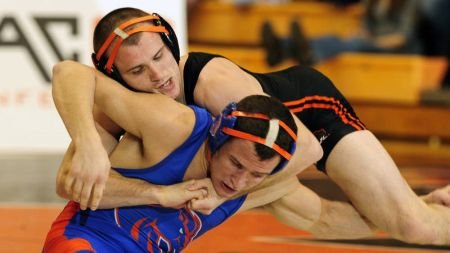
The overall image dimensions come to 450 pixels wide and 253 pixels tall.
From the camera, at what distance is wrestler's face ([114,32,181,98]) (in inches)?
136

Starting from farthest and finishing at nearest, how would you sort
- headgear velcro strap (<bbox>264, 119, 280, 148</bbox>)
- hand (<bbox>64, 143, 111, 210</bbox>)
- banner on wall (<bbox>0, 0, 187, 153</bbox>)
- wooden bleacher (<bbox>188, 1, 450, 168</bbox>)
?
1. wooden bleacher (<bbox>188, 1, 450, 168</bbox>)
2. banner on wall (<bbox>0, 0, 187, 153</bbox>)
3. headgear velcro strap (<bbox>264, 119, 280, 148</bbox>)
4. hand (<bbox>64, 143, 111, 210</bbox>)

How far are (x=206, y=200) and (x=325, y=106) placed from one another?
2.93 feet

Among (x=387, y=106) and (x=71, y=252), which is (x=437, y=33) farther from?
(x=71, y=252)

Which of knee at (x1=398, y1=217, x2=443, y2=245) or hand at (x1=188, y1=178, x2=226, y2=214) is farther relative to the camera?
knee at (x1=398, y1=217, x2=443, y2=245)

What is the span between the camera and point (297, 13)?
908 centimetres

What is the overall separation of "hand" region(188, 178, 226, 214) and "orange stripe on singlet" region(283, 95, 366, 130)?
2.26 ft

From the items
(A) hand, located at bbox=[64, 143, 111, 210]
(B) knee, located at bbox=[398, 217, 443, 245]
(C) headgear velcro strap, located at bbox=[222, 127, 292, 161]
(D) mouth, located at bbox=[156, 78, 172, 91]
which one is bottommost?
(B) knee, located at bbox=[398, 217, 443, 245]

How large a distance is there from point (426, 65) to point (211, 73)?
5.85 m

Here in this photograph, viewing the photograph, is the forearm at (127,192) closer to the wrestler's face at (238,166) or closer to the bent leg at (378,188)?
the wrestler's face at (238,166)

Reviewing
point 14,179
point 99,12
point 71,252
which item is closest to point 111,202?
point 71,252

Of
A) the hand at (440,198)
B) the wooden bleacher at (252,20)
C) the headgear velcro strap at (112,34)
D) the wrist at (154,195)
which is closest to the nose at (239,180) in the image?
the wrist at (154,195)

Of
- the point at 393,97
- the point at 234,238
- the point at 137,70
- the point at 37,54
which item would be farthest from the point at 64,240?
the point at 393,97

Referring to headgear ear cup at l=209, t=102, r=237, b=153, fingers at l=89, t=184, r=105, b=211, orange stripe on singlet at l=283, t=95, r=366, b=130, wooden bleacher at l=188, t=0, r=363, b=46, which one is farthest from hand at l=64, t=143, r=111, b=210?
wooden bleacher at l=188, t=0, r=363, b=46

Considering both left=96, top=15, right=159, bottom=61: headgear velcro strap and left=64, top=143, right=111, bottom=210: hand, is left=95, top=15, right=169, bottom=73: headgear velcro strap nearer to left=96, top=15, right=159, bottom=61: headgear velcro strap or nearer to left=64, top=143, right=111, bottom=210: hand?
left=96, top=15, right=159, bottom=61: headgear velcro strap
